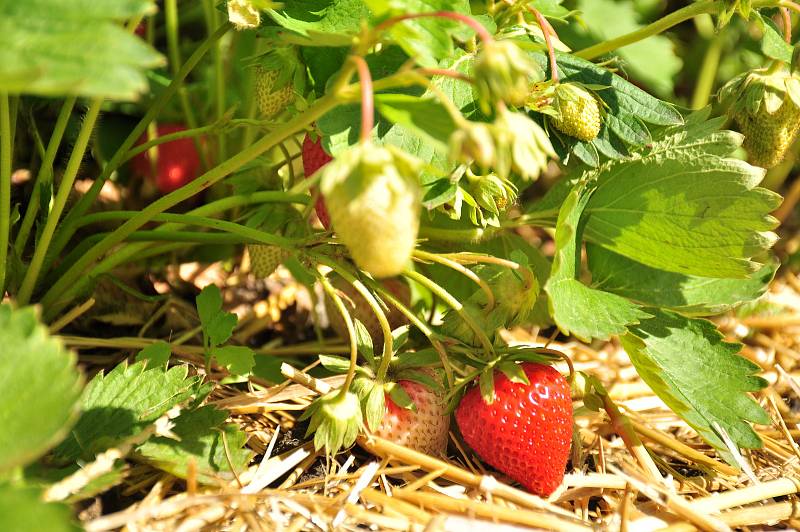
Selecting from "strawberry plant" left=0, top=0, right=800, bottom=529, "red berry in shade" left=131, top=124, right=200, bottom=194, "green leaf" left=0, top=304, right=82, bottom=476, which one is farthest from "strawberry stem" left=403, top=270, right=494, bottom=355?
"red berry in shade" left=131, top=124, right=200, bottom=194

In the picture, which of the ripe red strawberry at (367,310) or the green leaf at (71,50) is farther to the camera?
the ripe red strawberry at (367,310)

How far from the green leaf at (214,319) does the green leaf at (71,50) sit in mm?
456

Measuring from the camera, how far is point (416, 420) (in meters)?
0.99

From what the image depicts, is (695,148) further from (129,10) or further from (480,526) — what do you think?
(129,10)

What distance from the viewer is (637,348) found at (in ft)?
3.26

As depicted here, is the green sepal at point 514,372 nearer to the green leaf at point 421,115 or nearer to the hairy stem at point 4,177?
the green leaf at point 421,115

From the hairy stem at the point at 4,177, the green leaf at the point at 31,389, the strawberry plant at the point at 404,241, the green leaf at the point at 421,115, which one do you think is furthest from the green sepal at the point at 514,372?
the hairy stem at the point at 4,177

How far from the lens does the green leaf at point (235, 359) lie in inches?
39.7

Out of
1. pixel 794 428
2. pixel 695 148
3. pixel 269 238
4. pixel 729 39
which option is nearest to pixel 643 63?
pixel 729 39

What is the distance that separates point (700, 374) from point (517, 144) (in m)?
0.56

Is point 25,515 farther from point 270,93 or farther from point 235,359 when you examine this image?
point 270,93

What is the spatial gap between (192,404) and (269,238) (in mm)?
210

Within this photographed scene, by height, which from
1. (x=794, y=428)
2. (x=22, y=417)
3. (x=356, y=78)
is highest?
(x=356, y=78)

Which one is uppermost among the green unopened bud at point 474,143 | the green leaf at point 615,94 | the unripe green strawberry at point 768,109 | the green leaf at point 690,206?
the green unopened bud at point 474,143
